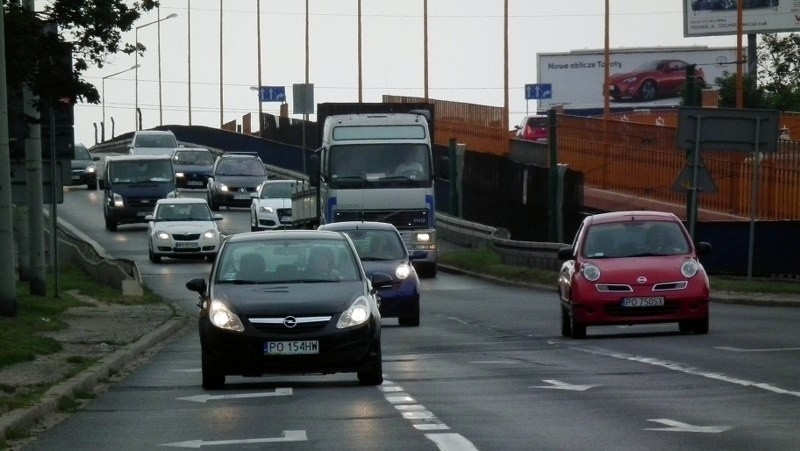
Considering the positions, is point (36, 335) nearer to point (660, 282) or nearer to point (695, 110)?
point (660, 282)

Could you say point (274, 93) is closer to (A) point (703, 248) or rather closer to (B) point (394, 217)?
(B) point (394, 217)

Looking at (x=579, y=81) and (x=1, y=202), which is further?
(x=579, y=81)

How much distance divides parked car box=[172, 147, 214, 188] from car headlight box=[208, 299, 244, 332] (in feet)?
→ 203

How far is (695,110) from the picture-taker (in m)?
34.6

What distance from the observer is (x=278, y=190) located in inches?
2243

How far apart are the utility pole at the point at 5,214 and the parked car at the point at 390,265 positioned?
490cm

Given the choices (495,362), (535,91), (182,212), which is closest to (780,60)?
(535,91)

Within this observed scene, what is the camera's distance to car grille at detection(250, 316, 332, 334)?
16.7 metres

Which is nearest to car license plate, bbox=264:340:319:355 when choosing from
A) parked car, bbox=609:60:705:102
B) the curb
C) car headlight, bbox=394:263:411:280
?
the curb

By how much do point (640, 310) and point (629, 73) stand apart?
86981 millimetres

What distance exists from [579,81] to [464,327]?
279 feet

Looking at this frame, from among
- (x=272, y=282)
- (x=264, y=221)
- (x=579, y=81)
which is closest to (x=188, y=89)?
(x=579, y=81)

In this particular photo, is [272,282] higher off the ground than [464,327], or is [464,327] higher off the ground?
[272,282]

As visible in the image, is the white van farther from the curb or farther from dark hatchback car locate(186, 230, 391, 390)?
dark hatchback car locate(186, 230, 391, 390)
